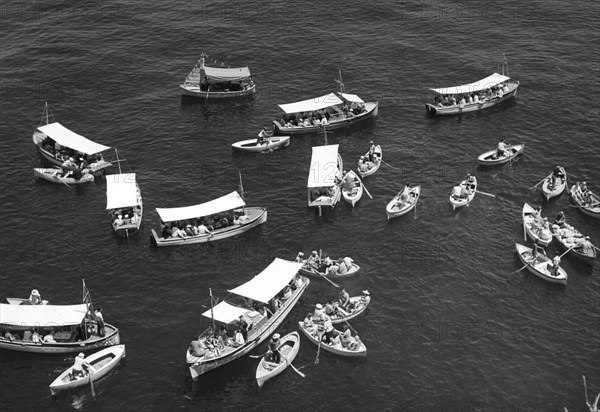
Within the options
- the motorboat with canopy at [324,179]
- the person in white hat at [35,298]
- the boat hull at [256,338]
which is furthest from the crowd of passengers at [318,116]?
the person in white hat at [35,298]

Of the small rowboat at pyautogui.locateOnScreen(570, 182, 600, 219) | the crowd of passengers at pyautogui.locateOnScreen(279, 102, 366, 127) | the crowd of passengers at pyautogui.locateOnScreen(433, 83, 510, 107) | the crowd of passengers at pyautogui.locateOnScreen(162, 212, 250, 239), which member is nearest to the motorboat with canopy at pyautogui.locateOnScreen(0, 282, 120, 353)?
the crowd of passengers at pyautogui.locateOnScreen(162, 212, 250, 239)

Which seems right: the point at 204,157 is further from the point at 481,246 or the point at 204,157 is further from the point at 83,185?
the point at 481,246

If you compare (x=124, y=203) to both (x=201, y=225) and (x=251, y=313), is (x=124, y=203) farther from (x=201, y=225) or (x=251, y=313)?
(x=251, y=313)

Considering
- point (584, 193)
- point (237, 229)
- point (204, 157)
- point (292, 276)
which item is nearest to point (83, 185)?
point (204, 157)

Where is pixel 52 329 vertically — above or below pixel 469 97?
below

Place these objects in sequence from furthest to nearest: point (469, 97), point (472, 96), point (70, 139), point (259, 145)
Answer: point (472, 96)
point (469, 97)
point (259, 145)
point (70, 139)

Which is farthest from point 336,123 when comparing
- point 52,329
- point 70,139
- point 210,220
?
point 52,329
